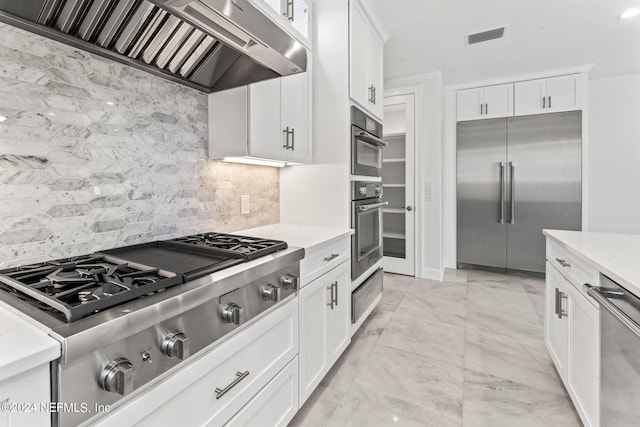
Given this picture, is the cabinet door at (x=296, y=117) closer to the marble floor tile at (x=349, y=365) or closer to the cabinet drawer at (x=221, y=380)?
the cabinet drawer at (x=221, y=380)

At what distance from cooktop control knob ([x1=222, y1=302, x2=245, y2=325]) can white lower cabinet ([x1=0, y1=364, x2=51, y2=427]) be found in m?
0.46

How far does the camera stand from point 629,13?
252cm

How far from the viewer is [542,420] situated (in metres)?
1.58

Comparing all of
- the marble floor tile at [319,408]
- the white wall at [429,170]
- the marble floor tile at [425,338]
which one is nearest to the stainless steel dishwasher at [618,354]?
the marble floor tile at [425,338]

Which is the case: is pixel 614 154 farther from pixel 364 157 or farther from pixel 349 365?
pixel 349 365

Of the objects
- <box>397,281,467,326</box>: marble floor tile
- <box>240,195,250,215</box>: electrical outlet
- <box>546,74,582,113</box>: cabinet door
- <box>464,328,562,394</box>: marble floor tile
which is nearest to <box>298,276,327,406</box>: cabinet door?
<box>240,195,250,215</box>: electrical outlet

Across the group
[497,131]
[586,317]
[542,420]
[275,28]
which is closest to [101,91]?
[275,28]

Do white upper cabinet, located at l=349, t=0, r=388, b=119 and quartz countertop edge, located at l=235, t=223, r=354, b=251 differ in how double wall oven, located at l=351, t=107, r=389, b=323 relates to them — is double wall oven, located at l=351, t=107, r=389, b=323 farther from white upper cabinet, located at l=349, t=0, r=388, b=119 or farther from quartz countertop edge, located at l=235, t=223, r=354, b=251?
quartz countertop edge, located at l=235, t=223, r=354, b=251

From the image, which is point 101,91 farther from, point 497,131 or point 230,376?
point 497,131

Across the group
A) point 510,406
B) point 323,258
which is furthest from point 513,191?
point 323,258

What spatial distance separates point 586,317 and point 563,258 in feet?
1.37

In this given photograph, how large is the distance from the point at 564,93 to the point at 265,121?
154 inches

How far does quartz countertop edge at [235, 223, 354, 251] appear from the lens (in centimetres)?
164

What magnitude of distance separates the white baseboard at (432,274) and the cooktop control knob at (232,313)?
3375 millimetres
